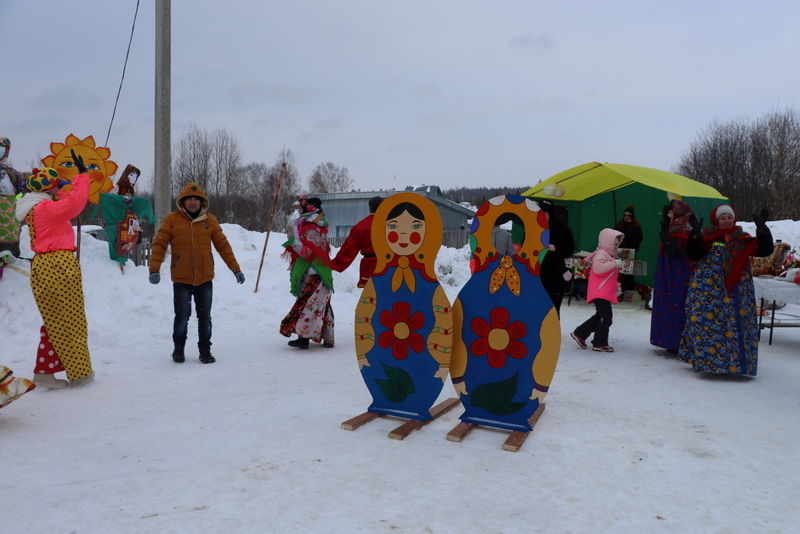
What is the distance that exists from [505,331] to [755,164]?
34209mm

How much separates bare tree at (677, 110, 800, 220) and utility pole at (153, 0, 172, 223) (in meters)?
29.9

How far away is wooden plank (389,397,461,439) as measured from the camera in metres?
3.88

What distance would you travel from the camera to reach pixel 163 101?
8836 millimetres

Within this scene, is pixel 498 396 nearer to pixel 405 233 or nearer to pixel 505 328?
pixel 505 328

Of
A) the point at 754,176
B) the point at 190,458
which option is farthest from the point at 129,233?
the point at 754,176

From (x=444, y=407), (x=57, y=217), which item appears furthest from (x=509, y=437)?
(x=57, y=217)

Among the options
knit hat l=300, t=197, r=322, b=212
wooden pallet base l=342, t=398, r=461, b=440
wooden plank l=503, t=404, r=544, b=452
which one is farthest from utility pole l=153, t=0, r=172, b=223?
wooden plank l=503, t=404, r=544, b=452

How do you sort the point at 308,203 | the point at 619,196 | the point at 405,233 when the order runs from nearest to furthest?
the point at 405,233
the point at 308,203
the point at 619,196

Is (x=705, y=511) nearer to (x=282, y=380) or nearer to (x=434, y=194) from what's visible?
(x=282, y=380)

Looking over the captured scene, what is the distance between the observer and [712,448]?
3.74 metres

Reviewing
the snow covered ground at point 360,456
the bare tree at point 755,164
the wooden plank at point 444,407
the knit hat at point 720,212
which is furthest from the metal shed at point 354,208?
the wooden plank at point 444,407

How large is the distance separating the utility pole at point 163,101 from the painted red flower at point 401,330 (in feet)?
19.1

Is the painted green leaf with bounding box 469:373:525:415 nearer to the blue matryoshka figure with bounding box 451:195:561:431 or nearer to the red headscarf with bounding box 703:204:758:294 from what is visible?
the blue matryoshka figure with bounding box 451:195:561:431

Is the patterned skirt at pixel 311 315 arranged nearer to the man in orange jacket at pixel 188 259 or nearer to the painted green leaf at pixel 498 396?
the man in orange jacket at pixel 188 259
